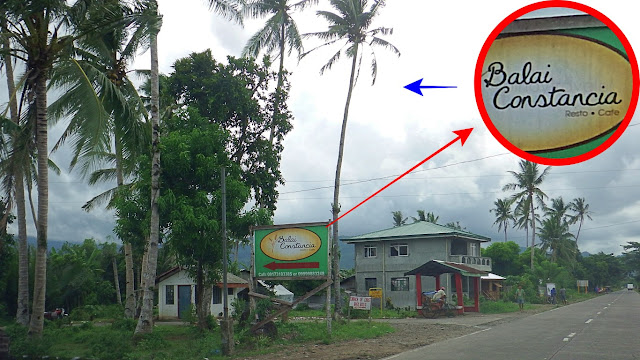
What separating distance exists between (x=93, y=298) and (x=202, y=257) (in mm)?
24503

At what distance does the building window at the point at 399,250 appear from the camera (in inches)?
1717

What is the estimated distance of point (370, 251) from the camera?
45.5 meters

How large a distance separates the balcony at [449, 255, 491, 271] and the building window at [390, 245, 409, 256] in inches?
130

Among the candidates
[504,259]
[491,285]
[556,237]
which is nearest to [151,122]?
[491,285]

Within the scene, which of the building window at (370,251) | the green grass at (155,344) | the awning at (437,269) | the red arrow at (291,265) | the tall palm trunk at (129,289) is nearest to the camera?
the green grass at (155,344)

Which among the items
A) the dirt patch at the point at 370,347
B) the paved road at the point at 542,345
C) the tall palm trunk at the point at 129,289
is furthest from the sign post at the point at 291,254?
the tall palm trunk at the point at 129,289

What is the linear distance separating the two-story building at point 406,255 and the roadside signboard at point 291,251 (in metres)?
24.3

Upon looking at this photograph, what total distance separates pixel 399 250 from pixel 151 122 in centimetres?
2797

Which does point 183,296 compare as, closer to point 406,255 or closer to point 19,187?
point 19,187

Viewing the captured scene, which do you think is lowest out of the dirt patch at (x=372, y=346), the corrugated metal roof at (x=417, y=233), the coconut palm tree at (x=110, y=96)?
the dirt patch at (x=372, y=346)

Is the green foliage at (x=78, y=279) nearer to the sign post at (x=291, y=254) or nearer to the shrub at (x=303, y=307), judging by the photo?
the shrub at (x=303, y=307)

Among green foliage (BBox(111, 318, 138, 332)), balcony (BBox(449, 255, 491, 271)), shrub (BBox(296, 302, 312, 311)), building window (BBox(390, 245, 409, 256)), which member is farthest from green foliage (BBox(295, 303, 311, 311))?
green foliage (BBox(111, 318, 138, 332))

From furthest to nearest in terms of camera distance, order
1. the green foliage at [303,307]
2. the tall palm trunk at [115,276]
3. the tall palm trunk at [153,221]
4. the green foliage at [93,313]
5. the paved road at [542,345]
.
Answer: the tall palm trunk at [115,276] → the green foliage at [303,307] → the green foliage at [93,313] → the tall palm trunk at [153,221] → the paved road at [542,345]

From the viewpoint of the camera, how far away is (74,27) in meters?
17.6
